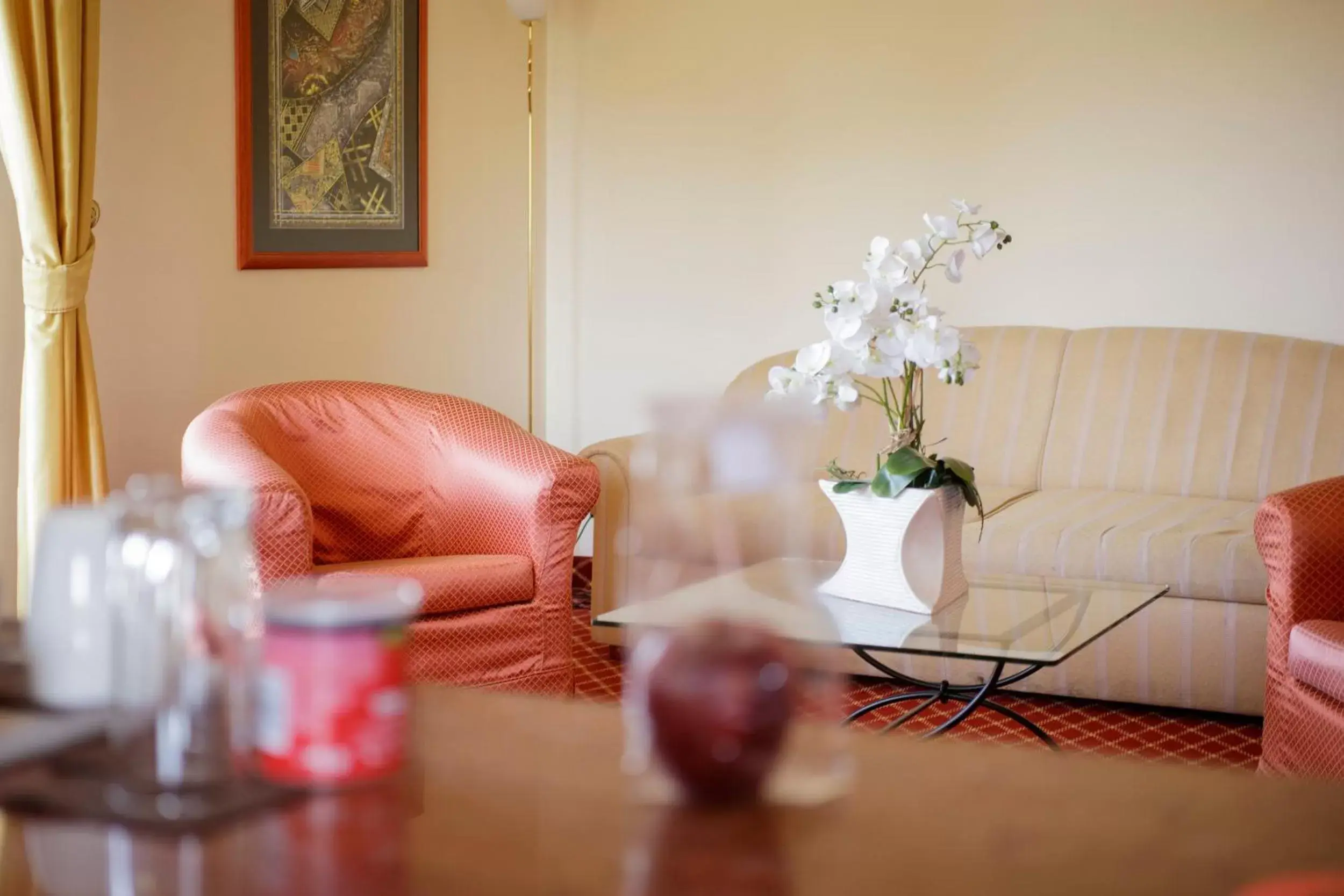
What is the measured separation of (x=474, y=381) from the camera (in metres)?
5.59

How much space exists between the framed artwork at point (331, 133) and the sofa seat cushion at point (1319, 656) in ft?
11.2

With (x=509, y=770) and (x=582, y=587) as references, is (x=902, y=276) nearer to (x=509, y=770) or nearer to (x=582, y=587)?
(x=509, y=770)

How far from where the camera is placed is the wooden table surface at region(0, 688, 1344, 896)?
1.02 metres

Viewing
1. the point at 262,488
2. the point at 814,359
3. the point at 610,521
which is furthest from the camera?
the point at 610,521

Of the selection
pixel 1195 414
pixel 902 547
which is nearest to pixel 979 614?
pixel 902 547

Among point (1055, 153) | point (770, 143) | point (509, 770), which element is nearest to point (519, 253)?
point (770, 143)

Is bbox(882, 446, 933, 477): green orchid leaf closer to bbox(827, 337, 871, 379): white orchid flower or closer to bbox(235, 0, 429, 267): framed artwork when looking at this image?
bbox(827, 337, 871, 379): white orchid flower

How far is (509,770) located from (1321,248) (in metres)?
4.33

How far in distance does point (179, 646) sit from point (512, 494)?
2540 mm

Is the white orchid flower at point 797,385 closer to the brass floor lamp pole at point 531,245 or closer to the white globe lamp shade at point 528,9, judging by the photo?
the brass floor lamp pole at point 531,245

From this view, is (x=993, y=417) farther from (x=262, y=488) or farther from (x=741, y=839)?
(x=741, y=839)

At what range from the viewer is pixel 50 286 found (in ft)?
12.1

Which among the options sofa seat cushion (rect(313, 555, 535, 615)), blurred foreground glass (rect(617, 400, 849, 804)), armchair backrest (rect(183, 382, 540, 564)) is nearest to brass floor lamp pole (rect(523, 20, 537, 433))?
armchair backrest (rect(183, 382, 540, 564))

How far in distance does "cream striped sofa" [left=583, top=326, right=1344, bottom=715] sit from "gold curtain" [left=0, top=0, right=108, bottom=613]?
160cm
